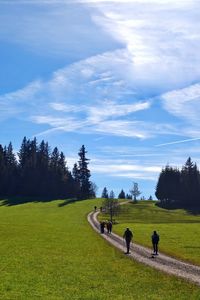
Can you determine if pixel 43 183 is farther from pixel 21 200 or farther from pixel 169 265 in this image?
pixel 169 265

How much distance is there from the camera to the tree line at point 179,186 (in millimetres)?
187875

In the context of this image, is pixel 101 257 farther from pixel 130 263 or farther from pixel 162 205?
pixel 162 205

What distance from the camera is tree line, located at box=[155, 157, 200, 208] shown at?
188 meters

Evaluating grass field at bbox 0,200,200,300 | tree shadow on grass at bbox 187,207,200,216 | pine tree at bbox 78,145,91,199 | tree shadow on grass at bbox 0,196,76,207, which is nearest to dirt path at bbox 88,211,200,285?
grass field at bbox 0,200,200,300

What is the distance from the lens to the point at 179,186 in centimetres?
19350

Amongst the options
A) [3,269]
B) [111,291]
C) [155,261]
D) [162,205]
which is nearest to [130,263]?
[155,261]

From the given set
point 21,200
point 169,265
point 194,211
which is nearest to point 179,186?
point 194,211

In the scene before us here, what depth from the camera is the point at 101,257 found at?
4666 centimetres

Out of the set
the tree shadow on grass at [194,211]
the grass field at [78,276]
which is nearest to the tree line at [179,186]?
the tree shadow on grass at [194,211]

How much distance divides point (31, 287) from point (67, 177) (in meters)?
164

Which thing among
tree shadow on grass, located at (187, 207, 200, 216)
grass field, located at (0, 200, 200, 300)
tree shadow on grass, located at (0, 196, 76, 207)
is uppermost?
tree shadow on grass, located at (0, 196, 76, 207)

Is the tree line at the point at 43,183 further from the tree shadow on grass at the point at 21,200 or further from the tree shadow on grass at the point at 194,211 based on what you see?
the tree shadow on grass at the point at 194,211

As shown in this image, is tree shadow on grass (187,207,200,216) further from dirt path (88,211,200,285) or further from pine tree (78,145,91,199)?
dirt path (88,211,200,285)

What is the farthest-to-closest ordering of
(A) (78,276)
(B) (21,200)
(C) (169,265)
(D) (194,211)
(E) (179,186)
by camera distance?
1. (E) (179,186)
2. (B) (21,200)
3. (D) (194,211)
4. (C) (169,265)
5. (A) (78,276)
